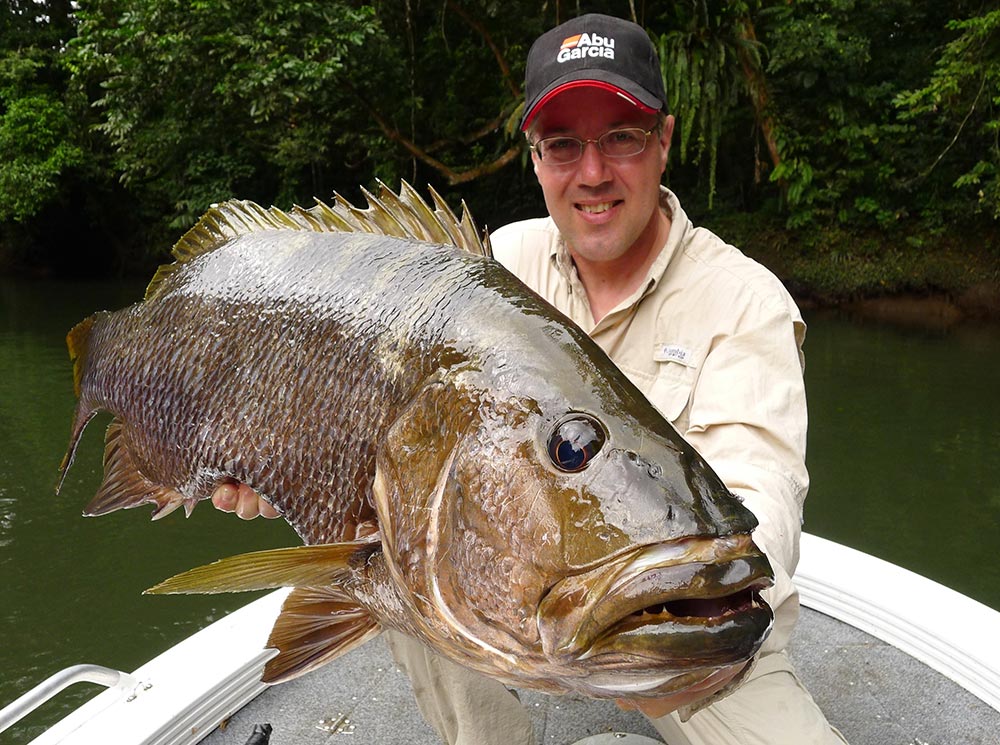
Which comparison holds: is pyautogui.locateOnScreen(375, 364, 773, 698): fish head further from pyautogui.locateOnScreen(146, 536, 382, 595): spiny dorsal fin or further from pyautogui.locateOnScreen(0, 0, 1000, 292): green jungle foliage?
pyautogui.locateOnScreen(0, 0, 1000, 292): green jungle foliage

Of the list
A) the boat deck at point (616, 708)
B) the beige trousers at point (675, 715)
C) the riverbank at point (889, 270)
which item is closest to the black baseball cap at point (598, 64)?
the beige trousers at point (675, 715)

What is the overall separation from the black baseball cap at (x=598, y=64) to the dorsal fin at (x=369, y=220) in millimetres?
625

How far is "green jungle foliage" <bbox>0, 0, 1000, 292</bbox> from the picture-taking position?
13.5 metres

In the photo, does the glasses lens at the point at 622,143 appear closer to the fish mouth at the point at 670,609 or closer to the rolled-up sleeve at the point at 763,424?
the rolled-up sleeve at the point at 763,424

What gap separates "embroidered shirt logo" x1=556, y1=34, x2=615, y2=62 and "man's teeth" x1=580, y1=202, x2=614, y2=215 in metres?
0.36

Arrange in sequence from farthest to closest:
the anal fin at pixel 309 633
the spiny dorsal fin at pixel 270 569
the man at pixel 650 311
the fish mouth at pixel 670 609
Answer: the man at pixel 650 311, the anal fin at pixel 309 633, the spiny dorsal fin at pixel 270 569, the fish mouth at pixel 670 609

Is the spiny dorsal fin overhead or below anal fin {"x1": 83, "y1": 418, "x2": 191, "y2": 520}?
overhead

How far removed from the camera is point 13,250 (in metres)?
25.6

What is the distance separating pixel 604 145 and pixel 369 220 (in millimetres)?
789

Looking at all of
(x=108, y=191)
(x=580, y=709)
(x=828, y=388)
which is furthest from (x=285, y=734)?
(x=108, y=191)

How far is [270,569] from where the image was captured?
126cm

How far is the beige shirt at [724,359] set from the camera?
1630mm

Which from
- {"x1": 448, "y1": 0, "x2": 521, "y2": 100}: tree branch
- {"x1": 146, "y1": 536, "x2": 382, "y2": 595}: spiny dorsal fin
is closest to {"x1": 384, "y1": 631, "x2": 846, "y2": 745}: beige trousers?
{"x1": 146, "y1": 536, "x2": 382, "y2": 595}: spiny dorsal fin

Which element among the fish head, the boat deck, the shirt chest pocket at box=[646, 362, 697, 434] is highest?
the fish head
